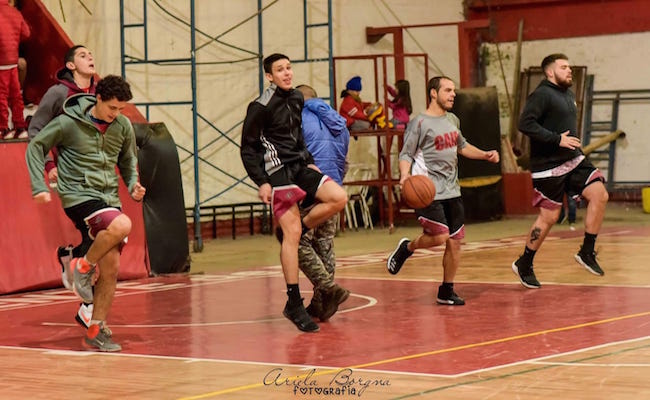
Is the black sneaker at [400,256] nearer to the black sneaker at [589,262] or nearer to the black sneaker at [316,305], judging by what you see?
the black sneaker at [316,305]

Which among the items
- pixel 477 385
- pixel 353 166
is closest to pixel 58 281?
pixel 477 385

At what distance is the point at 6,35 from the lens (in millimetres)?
17062

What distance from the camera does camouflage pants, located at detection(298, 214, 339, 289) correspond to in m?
10.7

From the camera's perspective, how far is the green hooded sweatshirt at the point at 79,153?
976 cm

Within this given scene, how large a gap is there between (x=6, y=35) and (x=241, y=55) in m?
5.81

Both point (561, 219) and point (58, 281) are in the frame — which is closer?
point (58, 281)

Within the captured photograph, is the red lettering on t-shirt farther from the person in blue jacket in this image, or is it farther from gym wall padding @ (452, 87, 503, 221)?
gym wall padding @ (452, 87, 503, 221)

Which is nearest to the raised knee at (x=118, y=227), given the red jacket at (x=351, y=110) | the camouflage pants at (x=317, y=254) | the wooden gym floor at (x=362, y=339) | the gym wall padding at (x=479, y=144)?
the wooden gym floor at (x=362, y=339)

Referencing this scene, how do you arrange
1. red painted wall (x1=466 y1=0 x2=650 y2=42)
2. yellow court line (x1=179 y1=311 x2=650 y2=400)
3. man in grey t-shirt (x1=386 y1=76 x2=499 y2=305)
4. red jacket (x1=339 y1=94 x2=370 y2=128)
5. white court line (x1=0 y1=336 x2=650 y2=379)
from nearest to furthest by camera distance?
yellow court line (x1=179 y1=311 x2=650 y2=400), white court line (x1=0 y1=336 x2=650 y2=379), man in grey t-shirt (x1=386 y1=76 x2=499 y2=305), red jacket (x1=339 y1=94 x2=370 y2=128), red painted wall (x1=466 y1=0 x2=650 y2=42)

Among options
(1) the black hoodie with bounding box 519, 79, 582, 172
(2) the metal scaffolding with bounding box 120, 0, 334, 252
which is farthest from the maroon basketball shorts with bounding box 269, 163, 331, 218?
(2) the metal scaffolding with bounding box 120, 0, 334, 252

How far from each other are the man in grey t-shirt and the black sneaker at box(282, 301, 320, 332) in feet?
5.72

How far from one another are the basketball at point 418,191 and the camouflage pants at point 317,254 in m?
0.68

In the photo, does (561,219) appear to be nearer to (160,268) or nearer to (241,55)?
(241,55)

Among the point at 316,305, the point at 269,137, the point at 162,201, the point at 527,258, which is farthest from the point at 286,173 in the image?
the point at 162,201
